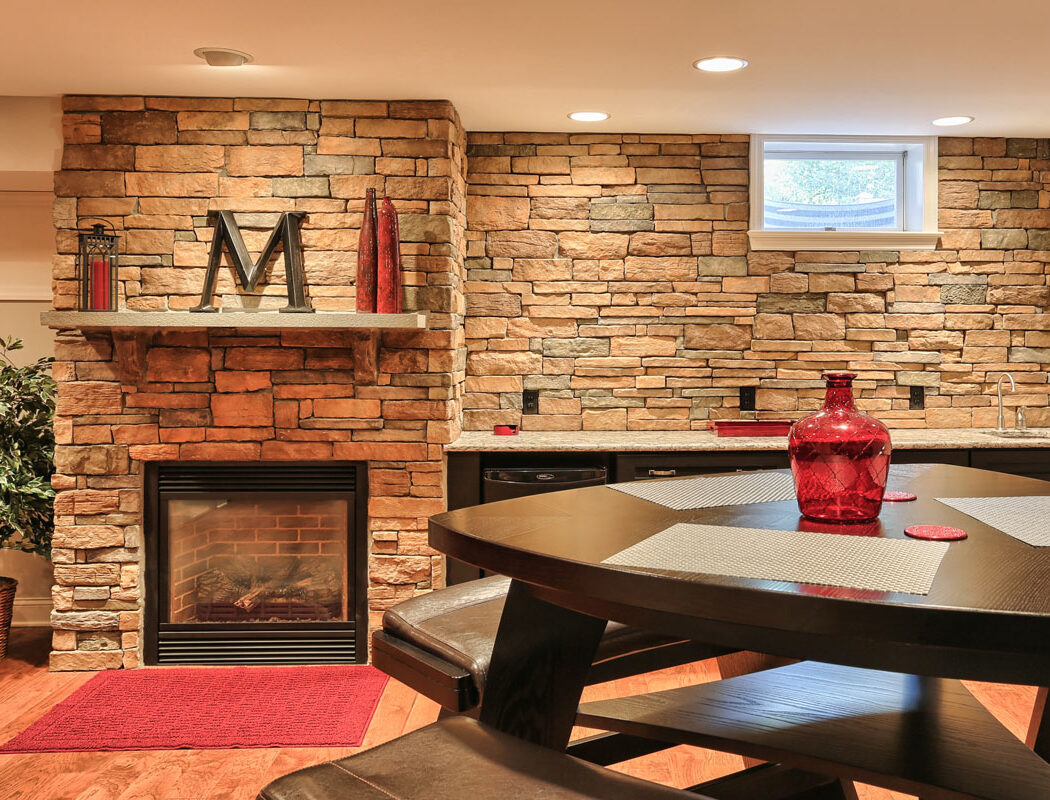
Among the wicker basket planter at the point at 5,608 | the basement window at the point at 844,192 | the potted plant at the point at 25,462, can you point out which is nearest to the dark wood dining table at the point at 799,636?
the basement window at the point at 844,192

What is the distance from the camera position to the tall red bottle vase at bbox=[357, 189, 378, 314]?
355 centimetres

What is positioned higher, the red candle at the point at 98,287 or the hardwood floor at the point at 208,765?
the red candle at the point at 98,287

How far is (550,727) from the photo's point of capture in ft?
5.35

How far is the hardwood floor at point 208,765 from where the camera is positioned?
2.63 meters

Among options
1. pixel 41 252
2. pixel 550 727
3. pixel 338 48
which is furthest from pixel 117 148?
pixel 550 727

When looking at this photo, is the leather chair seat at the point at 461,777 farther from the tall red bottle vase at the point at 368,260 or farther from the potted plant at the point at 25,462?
the potted plant at the point at 25,462

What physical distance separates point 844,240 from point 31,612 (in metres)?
4.17

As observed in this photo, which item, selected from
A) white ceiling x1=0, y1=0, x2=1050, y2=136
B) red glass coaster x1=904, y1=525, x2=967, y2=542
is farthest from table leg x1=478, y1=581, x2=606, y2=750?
white ceiling x1=0, y1=0, x2=1050, y2=136

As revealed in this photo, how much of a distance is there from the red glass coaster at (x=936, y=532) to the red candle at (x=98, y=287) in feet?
10.1

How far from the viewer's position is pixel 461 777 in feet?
3.88

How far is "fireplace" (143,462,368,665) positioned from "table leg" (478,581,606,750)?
2.24 m

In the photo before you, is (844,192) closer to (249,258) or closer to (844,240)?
(844,240)

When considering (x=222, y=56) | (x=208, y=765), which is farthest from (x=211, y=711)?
(x=222, y=56)

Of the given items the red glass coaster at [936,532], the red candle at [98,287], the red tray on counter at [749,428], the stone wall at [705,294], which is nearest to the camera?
the red glass coaster at [936,532]
